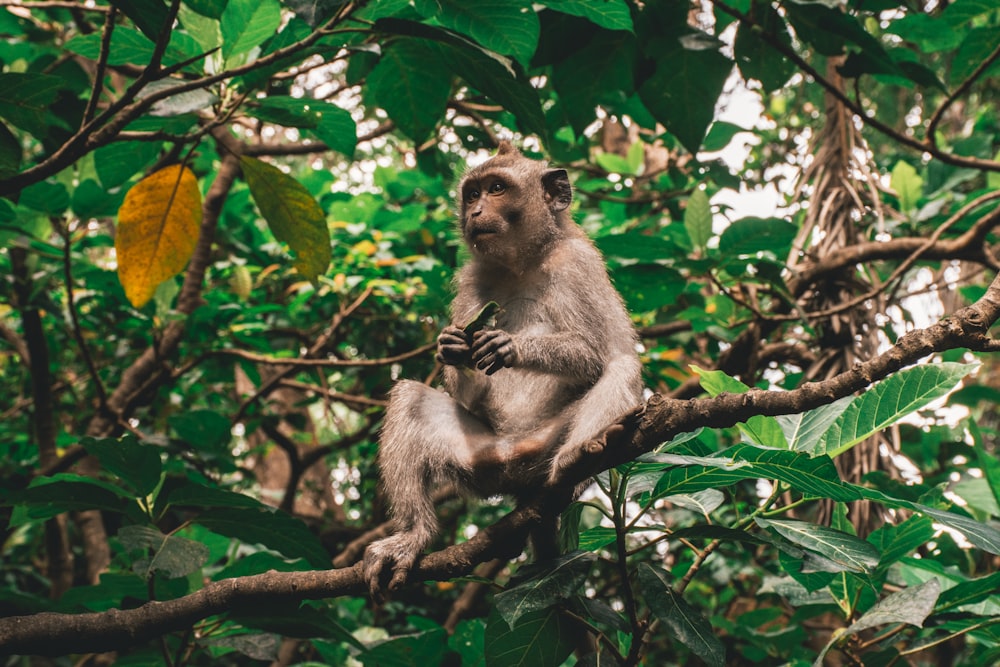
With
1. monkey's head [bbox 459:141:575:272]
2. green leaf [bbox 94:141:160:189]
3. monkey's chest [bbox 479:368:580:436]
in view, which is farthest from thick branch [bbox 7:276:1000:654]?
green leaf [bbox 94:141:160:189]

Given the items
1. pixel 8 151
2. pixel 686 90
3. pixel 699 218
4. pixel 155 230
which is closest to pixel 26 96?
pixel 8 151

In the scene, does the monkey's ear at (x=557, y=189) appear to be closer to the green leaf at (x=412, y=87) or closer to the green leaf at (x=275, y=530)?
the green leaf at (x=412, y=87)

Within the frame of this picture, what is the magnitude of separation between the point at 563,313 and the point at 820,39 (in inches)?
64.7

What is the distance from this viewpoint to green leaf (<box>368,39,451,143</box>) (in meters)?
3.16

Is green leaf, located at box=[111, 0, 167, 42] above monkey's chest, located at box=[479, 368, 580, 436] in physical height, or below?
above

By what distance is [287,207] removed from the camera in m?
3.24

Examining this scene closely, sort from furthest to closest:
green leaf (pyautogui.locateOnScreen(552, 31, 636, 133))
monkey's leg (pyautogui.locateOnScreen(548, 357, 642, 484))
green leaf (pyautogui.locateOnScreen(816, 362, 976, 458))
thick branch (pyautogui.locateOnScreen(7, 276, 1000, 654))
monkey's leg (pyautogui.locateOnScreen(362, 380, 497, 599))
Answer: green leaf (pyautogui.locateOnScreen(552, 31, 636, 133))
monkey's leg (pyautogui.locateOnScreen(362, 380, 497, 599))
monkey's leg (pyautogui.locateOnScreen(548, 357, 642, 484))
green leaf (pyautogui.locateOnScreen(816, 362, 976, 458))
thick branch (pyautogui.locateOnScreen(7, 276, 1000, 654))

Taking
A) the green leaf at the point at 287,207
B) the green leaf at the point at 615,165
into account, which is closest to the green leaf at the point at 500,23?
the green leaf at the point at 287,207

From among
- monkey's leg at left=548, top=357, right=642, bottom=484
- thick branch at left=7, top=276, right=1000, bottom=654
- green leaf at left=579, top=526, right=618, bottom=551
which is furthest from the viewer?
monkey's leg at left=548, top=357, right=642, bottom=484

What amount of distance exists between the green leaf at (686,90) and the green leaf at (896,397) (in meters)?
1.46

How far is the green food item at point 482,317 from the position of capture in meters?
2.81

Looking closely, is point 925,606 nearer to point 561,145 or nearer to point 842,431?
point 842,431

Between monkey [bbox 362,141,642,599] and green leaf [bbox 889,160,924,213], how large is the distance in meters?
2.06

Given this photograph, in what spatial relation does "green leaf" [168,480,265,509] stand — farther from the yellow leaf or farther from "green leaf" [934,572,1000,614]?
"green leaf" [934,572,1000,614]
